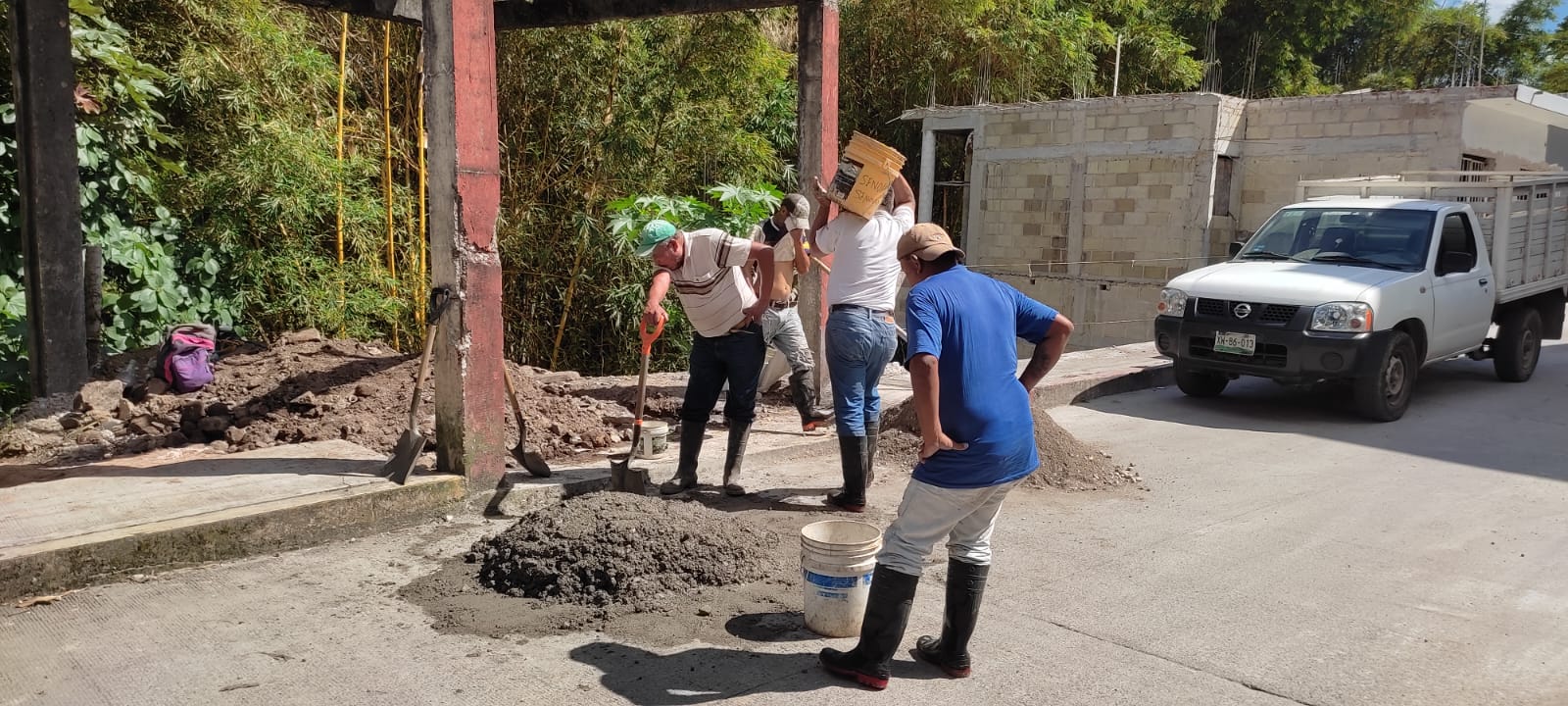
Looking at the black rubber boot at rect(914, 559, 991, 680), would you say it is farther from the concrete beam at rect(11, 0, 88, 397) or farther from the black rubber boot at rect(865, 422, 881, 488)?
the concrete beam at rect(11, 0, 88, 397)

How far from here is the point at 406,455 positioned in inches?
209

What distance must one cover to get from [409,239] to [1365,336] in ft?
26.1

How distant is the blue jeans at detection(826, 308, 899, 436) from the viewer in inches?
212

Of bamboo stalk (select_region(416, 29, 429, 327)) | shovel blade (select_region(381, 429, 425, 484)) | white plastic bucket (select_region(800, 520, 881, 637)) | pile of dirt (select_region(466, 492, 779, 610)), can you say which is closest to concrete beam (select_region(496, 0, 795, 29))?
bamboo stalk (select_region(416, 29, 429, 327))

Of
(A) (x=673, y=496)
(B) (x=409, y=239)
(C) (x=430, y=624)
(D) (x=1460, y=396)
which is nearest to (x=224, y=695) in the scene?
(C) (x=430, y=624)

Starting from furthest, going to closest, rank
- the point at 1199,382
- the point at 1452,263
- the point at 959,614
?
the point at 1199,382 → the point at 1452,263 → the point at 959,614

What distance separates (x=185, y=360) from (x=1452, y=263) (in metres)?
9.93

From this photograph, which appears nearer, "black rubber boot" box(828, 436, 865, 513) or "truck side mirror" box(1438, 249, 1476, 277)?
"black rubber boot" box(828, 436, 865, 513)

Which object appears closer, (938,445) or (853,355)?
(938,445)

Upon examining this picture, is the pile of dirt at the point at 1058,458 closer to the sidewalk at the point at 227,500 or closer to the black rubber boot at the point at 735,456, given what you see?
the sidewalk at the point at 227,500

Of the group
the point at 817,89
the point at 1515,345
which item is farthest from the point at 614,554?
the point at 1515,345

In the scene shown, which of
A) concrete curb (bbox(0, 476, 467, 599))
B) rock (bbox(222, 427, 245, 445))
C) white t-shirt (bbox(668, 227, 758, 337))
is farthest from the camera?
rock (bbox(222, 427, 245, 445))

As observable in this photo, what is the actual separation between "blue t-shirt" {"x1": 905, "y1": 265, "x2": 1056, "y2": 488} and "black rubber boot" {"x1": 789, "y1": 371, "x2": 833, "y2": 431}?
3.30m

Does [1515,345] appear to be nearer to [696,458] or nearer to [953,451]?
[696,458]
